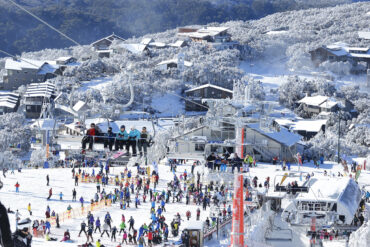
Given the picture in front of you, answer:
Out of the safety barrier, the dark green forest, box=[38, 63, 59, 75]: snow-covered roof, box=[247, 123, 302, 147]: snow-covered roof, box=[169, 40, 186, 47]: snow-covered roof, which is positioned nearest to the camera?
the safety barrier

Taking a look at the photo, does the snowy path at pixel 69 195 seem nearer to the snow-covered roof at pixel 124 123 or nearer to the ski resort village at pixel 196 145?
the ski resort village at pixel 196 145

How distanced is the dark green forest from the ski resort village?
27.5 metres

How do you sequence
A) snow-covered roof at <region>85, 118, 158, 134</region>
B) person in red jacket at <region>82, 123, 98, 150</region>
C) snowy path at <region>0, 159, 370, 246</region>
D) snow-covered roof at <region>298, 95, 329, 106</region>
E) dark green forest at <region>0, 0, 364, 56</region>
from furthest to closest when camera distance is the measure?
dark green forest at <region>0, 0, 364, 56</region> < snow-covered roof at <region>298, 95, 329, 106</region> < snow-covered roof at <region>85, 118, 158, 134</region> < snowy path at <region>0, 159, 370, 246</region> < person in red jacket at <region>82, 123, 98, 150</region>

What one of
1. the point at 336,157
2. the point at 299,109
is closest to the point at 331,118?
the point at 299,109

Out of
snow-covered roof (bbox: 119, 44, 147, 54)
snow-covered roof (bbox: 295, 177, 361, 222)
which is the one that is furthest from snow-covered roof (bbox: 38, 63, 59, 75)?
snow-covered roof (bbox: 295, 177, 361, 222)

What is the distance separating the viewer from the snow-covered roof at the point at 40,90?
63.3 meters

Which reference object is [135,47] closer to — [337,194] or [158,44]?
[158,44]

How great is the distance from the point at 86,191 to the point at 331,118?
30144 millimetres

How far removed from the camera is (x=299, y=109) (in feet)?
201

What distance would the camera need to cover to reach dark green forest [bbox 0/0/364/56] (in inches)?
4798

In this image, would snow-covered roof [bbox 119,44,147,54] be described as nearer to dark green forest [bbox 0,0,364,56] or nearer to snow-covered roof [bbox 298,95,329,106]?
snow-covered roof [bbox 298,95,329,106]

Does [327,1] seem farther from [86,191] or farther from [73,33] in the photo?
[86,191]

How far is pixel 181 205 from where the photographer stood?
26.4 metres

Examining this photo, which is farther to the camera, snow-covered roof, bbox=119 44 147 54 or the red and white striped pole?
snow-covered roof, bbox=119 44 147 54
